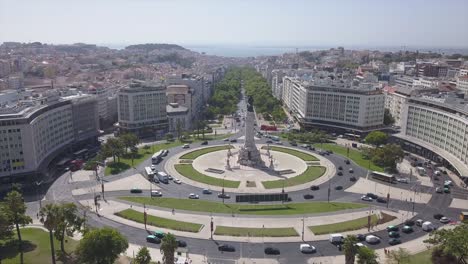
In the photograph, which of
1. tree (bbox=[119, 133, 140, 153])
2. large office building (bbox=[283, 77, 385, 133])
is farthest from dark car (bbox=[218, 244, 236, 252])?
large office building (bbox=[283, 77, 385, 133])

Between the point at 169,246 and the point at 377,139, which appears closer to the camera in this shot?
the point at 169,246

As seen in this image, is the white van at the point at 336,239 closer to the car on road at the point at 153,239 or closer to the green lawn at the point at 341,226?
the green lawn at the point at 341,226

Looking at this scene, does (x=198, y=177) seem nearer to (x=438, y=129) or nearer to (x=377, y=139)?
(x=377, y=139)

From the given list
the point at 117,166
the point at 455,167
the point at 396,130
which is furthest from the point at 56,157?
the point at 396,130

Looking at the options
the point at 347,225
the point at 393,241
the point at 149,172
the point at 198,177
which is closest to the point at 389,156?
the point at 347,225

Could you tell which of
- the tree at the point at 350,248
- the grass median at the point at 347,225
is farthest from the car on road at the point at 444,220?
the tree at the point at 350,248

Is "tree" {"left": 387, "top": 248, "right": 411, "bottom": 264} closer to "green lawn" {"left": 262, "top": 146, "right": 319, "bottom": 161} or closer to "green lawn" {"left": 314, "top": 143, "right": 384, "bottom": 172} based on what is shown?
"green lawn" {"left": 314, "top": 143, "right": 384, "bottom": 172}

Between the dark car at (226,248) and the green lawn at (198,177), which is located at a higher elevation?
the dark car at (226,248)
